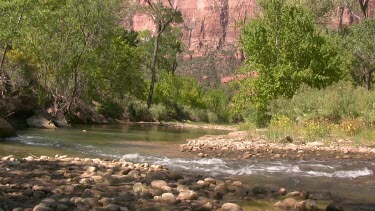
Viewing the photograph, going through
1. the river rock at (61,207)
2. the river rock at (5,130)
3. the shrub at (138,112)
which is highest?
the shrub at (138,112)

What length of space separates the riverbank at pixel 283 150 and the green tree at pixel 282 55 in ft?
22.4

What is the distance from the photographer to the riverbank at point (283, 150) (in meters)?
13.6

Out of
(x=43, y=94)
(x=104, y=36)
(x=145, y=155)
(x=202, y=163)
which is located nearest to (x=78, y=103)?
(x=43, y=94)

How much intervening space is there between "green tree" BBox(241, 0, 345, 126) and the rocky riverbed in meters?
15.2

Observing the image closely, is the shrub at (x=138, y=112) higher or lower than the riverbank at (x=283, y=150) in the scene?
higher

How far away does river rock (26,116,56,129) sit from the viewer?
74.9 ft

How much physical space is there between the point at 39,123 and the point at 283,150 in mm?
13498

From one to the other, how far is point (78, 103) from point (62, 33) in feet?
15.5

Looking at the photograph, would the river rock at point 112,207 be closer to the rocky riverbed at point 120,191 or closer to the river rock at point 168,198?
the rocky riverbed at point 120,191

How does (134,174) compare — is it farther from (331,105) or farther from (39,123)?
(39,123)

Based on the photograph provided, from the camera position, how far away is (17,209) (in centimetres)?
563

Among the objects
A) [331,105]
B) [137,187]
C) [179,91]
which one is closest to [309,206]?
[137,187]

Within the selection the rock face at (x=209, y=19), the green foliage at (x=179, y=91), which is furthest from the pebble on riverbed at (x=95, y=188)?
the rock face at (x=209, y=19)

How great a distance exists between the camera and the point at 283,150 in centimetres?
1506
